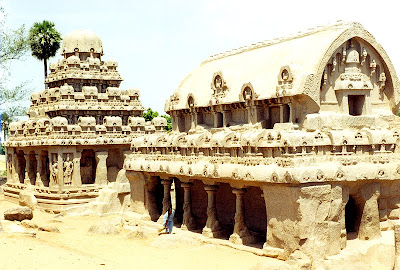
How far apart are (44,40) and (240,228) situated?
3464cm

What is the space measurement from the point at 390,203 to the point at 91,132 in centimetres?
1808

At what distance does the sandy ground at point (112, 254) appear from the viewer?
17703 mm

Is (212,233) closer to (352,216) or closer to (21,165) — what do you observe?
(352,216)

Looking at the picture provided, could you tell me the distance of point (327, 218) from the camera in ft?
61.2

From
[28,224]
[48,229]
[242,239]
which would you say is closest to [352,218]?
[242,239]

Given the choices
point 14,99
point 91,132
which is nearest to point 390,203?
point 91,132

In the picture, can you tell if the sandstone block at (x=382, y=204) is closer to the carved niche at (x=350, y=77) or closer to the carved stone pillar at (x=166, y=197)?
the carved niche at (x=350, y=77)

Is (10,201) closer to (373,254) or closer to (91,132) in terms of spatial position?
(91,132)

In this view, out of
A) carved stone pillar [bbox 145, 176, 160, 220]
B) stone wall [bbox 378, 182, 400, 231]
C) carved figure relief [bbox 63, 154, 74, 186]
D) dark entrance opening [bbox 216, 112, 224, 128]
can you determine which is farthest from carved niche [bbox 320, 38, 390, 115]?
carved figure relief [bbox 63, 154, 74, 186]

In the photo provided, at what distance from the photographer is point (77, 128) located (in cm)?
3225

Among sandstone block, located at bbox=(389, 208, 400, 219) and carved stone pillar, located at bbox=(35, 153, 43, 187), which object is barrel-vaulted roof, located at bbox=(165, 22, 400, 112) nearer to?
sandstone block, located at bbox=(389, 208, 400, 219)

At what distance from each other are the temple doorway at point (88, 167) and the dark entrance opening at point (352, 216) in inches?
697

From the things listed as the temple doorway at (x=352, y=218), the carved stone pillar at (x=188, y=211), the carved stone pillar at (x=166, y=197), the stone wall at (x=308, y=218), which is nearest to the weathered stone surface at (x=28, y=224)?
the carved stone pillar at (x=166, y=197)

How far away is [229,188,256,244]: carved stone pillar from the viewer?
68.9ft
